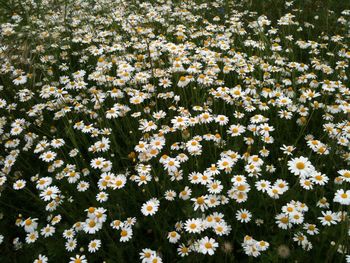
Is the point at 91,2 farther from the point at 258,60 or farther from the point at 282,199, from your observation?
the point at 282,199

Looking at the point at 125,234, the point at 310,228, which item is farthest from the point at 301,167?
the point at 125,234

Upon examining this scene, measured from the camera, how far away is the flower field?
2.62 metres

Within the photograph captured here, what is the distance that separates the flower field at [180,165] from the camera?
2.62 meters

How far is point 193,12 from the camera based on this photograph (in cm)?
599

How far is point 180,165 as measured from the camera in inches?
130

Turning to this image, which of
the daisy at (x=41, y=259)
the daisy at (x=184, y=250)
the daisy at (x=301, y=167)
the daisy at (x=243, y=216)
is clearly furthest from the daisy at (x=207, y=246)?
the daisy at (x=41, y=259)

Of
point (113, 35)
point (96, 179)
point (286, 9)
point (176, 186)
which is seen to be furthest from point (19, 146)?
point (286, 9)

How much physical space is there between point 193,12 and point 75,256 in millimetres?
4652

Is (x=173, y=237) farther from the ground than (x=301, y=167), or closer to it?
closer to it

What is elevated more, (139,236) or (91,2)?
(91,2)

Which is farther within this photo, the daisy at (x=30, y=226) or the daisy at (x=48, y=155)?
the daisy at (x=48, y=155)

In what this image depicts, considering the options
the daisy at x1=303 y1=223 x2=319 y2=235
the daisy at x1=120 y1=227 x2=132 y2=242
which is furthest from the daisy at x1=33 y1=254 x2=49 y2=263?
the daisy at x1=303 y1=223 x2=319 y2=235

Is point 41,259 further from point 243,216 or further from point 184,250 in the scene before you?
point 243,216

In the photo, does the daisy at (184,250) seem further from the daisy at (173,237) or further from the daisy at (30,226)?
the daisy at (30,226)
